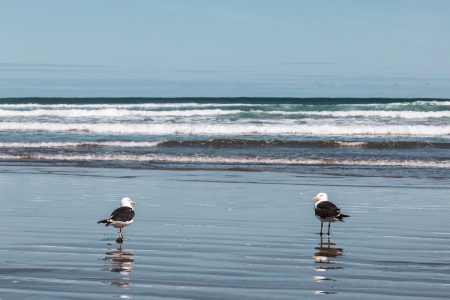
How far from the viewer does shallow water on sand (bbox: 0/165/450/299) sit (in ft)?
20.0

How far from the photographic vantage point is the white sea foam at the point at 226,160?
1944 cm

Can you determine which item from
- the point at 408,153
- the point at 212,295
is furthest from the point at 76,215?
the point at 408,153

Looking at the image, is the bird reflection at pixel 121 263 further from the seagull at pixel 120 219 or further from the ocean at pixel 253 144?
the ocean at pixel 253 144

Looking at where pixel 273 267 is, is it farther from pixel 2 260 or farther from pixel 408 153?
pixel 408 153

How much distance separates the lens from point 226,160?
66.7 feet

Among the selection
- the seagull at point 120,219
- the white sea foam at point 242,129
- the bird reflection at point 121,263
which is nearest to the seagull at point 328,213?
the seagull at point 120,219

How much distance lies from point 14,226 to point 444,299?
18.8ft

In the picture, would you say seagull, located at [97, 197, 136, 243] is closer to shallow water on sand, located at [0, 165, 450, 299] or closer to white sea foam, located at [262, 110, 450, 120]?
shallow water on sand, located at [0, 165, 450, 299]

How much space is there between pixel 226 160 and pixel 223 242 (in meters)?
12.0

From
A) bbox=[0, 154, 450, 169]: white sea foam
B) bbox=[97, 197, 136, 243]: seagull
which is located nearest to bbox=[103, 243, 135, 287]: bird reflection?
bbox=[97, 197, 136, 243]: seagull

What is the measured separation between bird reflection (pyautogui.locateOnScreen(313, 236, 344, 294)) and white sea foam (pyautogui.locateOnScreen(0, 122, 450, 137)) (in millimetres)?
22679

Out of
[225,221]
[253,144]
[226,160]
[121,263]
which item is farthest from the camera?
[253,144]

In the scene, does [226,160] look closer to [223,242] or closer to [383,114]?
[223,242]

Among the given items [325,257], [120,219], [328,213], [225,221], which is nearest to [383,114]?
[225,221]
